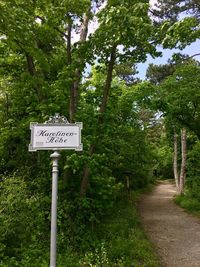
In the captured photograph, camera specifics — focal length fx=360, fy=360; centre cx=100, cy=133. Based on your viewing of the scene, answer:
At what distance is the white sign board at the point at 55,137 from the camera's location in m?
4.05

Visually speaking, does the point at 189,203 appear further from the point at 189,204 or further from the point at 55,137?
the point at 55,137

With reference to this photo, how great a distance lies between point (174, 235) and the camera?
11.1 metres

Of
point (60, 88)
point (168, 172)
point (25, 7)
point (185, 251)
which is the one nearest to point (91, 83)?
point (60, 88)

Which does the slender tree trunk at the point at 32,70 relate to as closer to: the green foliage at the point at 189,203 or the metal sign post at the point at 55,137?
the metal sign post at the point at 55,137

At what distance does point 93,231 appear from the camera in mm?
8922

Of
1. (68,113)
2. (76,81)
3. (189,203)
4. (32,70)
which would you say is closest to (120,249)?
(68,113)

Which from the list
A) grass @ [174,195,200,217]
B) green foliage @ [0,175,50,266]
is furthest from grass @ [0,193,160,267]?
grass @ [174,195,200,217]

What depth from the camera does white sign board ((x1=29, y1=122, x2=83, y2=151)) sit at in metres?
4.05

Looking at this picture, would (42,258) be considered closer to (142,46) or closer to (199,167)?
(142,46)

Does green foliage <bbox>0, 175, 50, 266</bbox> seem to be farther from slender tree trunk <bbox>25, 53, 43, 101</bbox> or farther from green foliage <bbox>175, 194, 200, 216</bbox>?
green foliage <bbox>175, 194, 200, 216</bbox>

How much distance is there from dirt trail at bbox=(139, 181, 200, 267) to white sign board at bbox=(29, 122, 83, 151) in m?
5.09

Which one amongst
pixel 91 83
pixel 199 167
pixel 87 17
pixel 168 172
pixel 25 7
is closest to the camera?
pixel 25 7

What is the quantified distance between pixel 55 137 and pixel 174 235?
815 centimetres

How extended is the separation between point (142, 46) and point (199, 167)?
Result: 50.6 feet
